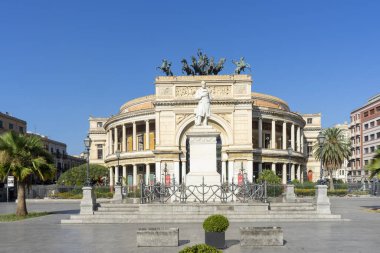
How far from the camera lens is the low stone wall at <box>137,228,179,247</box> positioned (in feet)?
51.6

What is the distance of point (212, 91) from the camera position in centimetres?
7638

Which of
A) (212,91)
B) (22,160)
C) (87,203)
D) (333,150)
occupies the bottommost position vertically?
(87,203)

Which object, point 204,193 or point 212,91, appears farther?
point 212,91

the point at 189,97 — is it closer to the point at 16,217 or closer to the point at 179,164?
the point at 179,164

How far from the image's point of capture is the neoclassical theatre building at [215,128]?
76125 mm

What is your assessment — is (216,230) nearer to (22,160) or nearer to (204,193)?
(204,193)

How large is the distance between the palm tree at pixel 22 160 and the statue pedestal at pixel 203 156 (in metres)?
10.3

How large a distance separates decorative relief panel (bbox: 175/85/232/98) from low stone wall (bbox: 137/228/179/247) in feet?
201

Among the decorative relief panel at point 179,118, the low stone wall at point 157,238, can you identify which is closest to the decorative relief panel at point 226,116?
the decorative relief panel at point 179,118

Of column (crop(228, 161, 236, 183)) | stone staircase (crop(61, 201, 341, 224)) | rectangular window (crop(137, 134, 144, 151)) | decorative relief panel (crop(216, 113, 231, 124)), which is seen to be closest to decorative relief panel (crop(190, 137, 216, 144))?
stone staircase (crop(61, 201, 341, 224))

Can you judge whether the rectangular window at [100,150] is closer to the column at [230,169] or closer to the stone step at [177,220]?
the column at [230,169]

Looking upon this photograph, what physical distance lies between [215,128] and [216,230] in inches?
2439

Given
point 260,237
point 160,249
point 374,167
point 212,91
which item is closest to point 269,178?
point 212,91

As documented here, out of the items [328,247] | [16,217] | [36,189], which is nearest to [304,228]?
[328,247]
